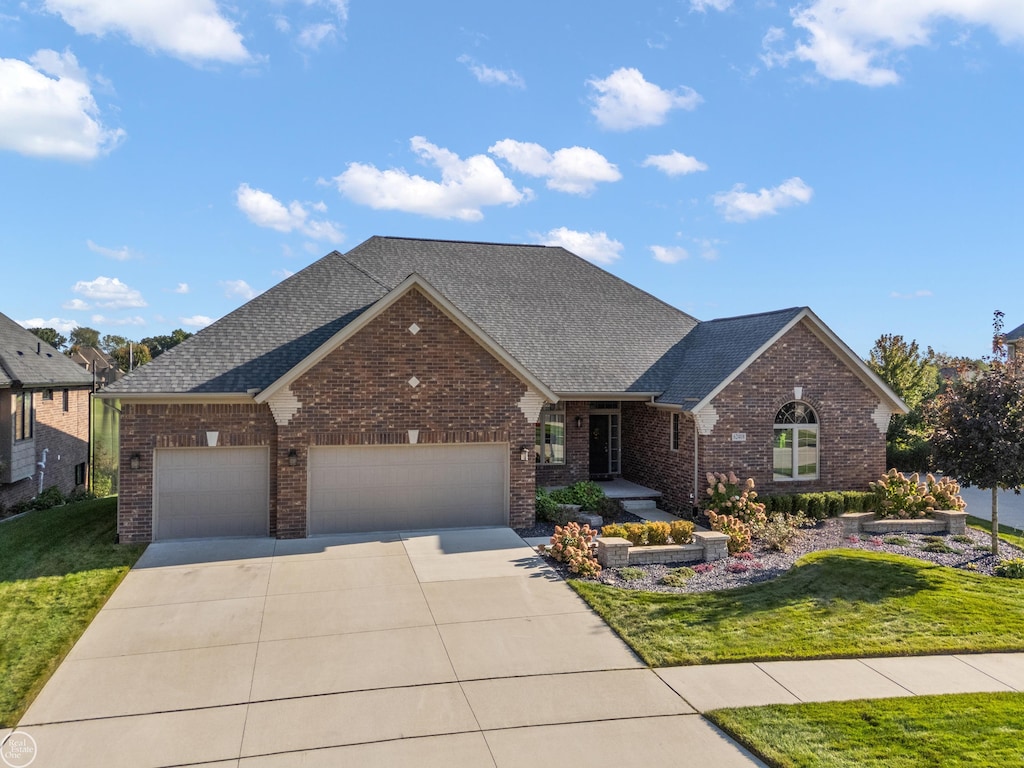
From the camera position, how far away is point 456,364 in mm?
15562

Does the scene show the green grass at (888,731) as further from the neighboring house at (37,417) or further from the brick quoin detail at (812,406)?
the neighboring house at (37,417)

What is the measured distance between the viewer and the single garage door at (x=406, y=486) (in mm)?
15141

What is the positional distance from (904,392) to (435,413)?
1935cm

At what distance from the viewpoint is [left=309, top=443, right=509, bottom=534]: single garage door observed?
15141 mm

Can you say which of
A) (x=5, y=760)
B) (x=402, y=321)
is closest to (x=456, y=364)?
(x=402, y=321)

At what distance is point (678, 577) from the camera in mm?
12312

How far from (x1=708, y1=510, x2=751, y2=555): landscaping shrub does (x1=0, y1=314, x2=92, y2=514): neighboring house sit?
21.6 meters

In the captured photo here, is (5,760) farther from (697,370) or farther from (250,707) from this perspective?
(697,370)

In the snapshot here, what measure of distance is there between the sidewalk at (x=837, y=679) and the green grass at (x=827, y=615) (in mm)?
214

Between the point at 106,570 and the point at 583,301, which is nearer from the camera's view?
the point at 106,570

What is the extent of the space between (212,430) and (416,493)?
450 cm

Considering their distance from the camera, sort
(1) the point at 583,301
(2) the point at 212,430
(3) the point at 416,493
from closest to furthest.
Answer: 1. (2) the point at 212,430
2. (3) the point at 416,493
3. (1) the point at 583,301

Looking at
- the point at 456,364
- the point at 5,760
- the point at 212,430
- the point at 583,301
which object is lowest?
the point at 5,760

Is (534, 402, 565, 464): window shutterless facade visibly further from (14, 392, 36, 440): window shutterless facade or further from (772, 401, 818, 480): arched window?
(14, 392, 36, 440): window shutterless facade
